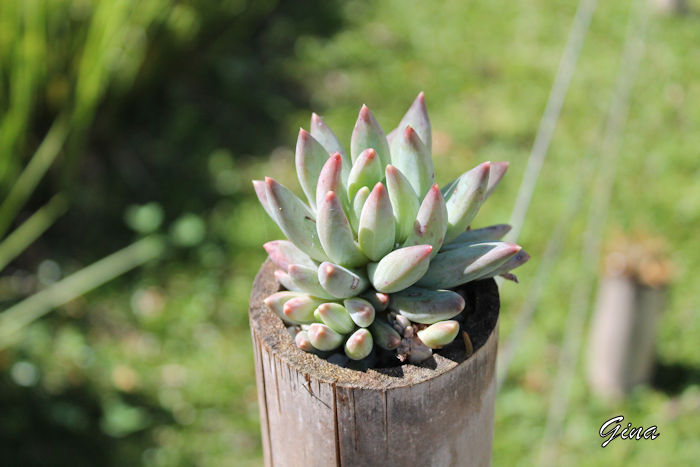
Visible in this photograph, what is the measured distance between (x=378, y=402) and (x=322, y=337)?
0.12 meters

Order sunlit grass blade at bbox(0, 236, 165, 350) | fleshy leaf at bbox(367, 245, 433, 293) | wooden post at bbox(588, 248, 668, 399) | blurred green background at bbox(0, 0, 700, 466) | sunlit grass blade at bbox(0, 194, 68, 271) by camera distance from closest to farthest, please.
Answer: fleshy leaf at bbox(367, 245, 433, 293)
wooden post at bbox(588, 248, 668, 399)
blurred green background at bbox(0, 0, 700, 466)
sunlit grass blade at bbox(0, 236, 165, 350)
sunlit grass blade at bbox(0, 194, 68, 271)

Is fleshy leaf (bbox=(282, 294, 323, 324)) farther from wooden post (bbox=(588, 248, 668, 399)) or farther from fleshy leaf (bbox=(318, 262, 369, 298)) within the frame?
wooden post (bbox=(588, 248, 668, 399))

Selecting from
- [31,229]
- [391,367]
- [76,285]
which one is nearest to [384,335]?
[391,367]

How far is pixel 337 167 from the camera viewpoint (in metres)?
1.10

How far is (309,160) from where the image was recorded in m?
1.18

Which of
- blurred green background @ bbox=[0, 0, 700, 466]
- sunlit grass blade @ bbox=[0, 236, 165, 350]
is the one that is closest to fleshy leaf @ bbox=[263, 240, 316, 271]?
blurred green background @ bbox=[0, 0, 700, 466]

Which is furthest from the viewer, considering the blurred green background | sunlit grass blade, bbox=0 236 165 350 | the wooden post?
sunlit grass blade, bbox=0 236 165 350

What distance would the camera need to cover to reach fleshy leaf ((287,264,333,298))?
3.59 ft

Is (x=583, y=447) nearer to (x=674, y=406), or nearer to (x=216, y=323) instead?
(x=674, y=406)

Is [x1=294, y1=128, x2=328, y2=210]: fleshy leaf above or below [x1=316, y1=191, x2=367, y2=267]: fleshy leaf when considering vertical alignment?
above

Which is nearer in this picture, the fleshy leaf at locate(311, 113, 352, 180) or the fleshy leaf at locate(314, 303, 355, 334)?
the fleshy leaf at locate(314, 303, 355, 334)

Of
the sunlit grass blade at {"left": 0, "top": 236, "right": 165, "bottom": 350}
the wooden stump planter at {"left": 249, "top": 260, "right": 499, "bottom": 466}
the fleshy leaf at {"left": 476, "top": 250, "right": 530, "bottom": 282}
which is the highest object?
the sunlit grass blade at {"left": 0, "top": 236, "right": 165, "bottom": 350}

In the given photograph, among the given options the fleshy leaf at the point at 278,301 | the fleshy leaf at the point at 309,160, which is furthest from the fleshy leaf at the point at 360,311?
the fleshy leaf at the point at 309,160

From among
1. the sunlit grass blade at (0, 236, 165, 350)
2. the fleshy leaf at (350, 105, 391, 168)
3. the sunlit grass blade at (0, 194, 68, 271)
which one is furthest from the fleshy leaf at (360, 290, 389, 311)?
the sunlit grass blade at (0, 194, 68, 271)
